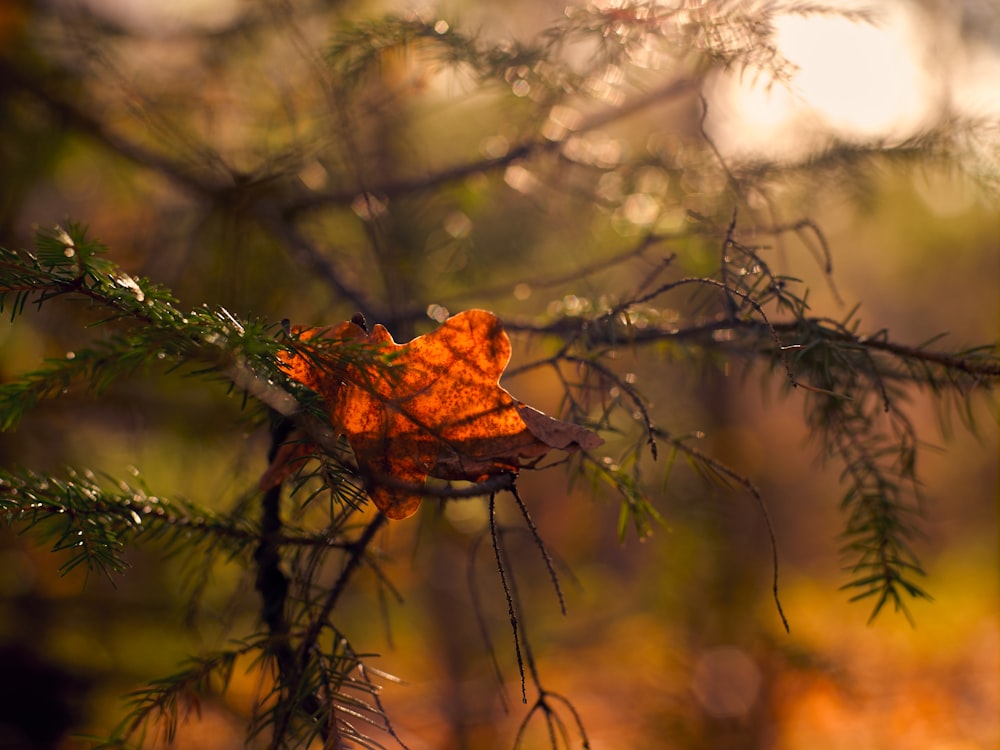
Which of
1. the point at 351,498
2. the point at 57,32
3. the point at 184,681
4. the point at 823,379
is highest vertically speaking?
the point at 57,32

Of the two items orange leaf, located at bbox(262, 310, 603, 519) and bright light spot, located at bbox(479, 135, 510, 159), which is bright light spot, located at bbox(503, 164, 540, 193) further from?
orange leaf, located at bbox(262, 310, 603, 519)

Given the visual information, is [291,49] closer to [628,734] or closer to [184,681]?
[184,681]

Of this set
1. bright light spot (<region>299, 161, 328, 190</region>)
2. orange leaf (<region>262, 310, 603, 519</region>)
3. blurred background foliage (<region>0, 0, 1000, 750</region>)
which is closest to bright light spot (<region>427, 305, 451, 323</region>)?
blurred background foliage (<region>0, 0, 1000, 750</region>)

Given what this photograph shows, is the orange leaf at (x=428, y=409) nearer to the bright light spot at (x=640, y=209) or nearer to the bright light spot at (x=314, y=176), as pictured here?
the bright light spot at (x=640, y=209)

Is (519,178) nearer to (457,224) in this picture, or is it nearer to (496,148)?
(496,148)

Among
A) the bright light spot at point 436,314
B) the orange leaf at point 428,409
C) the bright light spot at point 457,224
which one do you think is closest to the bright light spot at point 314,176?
the bright light spot at point 457,224

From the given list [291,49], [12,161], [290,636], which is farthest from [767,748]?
[12,161]
